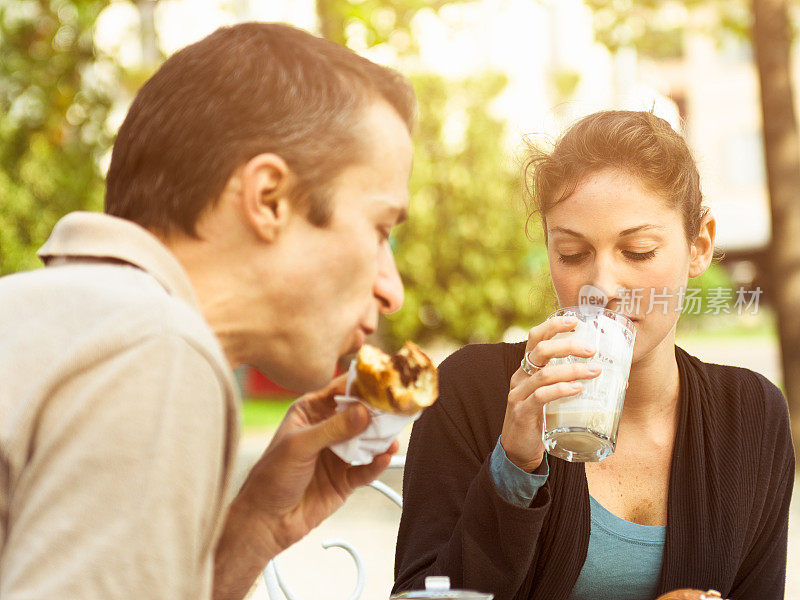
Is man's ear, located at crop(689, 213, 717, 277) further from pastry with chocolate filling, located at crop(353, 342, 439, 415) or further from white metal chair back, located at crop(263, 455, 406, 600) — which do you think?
pastry with chocolate filling, located at crop(353, 342, 439, 415)

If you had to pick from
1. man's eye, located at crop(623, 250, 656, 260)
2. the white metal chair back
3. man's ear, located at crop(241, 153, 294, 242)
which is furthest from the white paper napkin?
the white metal chair back

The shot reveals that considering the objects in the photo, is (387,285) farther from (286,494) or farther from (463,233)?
(463,233)

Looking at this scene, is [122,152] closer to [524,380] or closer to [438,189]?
[524,380]

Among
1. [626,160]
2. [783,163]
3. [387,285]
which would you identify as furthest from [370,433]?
[783,163]

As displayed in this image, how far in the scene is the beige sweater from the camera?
3.24 ft

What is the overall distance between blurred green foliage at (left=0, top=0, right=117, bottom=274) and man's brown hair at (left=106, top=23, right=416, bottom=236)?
301 inches

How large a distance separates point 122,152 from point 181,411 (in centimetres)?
56

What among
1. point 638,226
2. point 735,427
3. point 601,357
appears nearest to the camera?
point 601,357

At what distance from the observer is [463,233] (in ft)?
50.0

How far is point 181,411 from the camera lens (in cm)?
105

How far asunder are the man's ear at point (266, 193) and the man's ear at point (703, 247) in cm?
163

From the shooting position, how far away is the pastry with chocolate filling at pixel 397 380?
1.45 m

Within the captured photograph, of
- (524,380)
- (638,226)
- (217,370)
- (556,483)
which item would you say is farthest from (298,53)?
(556,483)

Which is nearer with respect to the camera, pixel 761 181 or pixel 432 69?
pixel 432 69
